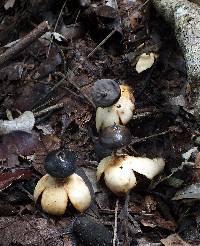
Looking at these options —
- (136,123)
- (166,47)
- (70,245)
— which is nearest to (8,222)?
(70,245)

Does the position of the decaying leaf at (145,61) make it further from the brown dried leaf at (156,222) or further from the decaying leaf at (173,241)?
the decaying leaf at (173,241)

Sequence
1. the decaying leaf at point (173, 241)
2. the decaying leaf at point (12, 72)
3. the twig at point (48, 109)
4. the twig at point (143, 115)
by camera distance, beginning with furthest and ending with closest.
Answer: the decaying leaf at point (12, 72), the twig at point (48, 109), the twig at point (143, 115), the decaying leaf at point (173, 241)

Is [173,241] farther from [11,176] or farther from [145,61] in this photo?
[145,61]

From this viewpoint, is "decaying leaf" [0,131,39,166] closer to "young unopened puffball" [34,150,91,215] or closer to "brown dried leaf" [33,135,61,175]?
"brown dried leaf" [33,135,61,175]

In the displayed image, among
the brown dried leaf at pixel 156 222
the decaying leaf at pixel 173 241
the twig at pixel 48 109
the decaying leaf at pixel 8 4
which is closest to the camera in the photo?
the decaying leaf at pixel 173 241

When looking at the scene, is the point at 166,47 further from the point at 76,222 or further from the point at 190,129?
the point at 76,222

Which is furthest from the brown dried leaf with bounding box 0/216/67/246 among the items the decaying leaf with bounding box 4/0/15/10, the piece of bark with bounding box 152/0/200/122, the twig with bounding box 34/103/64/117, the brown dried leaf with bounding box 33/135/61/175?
the decaying leaf with bounding box 4/0/15/10

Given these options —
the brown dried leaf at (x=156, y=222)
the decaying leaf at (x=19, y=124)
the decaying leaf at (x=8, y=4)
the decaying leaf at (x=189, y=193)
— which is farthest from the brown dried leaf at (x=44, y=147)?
the decaying leaf at (x=8, y=4)
